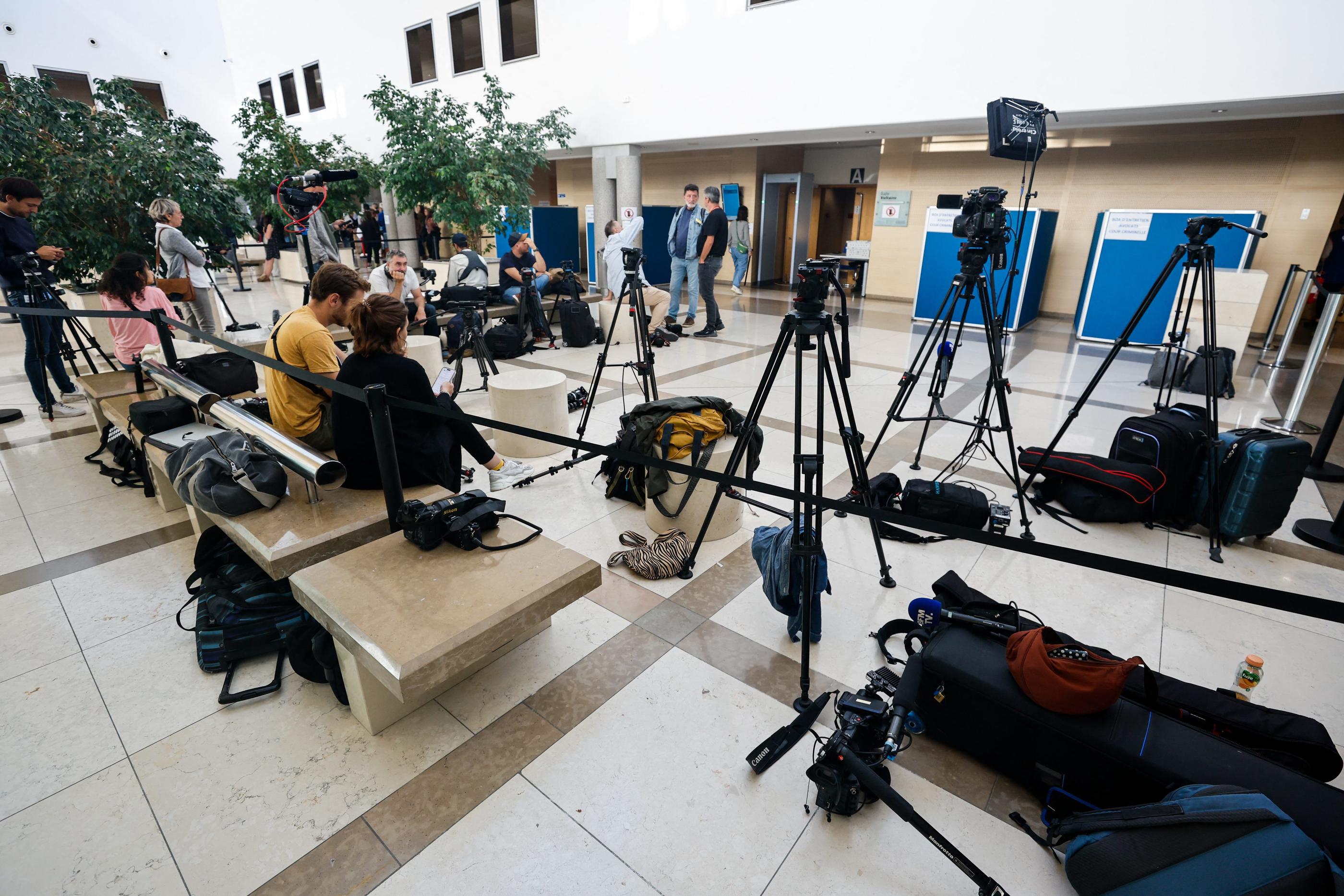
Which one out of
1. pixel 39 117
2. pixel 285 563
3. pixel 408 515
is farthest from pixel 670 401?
pixel 39 117

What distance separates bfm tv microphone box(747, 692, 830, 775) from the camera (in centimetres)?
180

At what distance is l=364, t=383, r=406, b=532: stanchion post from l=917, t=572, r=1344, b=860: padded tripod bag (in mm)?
1821

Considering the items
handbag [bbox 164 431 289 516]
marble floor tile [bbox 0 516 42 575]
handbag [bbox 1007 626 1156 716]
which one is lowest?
marble floor tile [bbox 0 516 42 575]

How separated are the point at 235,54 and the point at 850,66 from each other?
19.7 metres

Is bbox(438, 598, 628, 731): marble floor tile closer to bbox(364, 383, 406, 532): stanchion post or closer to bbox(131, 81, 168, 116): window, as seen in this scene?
bbox(364, 383, 406, 532): stanchion post

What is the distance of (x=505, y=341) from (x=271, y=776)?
5235 mm

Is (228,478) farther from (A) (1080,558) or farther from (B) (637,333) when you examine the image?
(A) (1080,558)

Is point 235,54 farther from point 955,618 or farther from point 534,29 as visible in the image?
point 955,618

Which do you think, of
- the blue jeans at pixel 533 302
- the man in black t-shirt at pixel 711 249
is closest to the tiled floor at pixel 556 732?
the blue jeans at pixel 533 302

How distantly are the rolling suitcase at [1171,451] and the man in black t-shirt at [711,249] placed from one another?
512 cm

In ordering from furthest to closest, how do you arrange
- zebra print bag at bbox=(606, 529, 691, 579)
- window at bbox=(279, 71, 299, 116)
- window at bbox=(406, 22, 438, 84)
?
window at bbox=(279, 71, 299, 116) → window at bbox=(406, 22, 438, 84) → zebra print bag at bbox=(606, 529, 691, 579)

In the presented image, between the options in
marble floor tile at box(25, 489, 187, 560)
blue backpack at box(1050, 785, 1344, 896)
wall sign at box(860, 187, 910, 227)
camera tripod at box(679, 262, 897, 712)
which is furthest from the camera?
wall sign at box(860, 187, 910, 227)

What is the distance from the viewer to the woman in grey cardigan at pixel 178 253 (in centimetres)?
545

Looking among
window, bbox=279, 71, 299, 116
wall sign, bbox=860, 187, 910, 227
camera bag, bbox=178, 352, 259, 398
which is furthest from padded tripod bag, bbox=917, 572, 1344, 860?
window, bbox=279, 71, 299, 116
